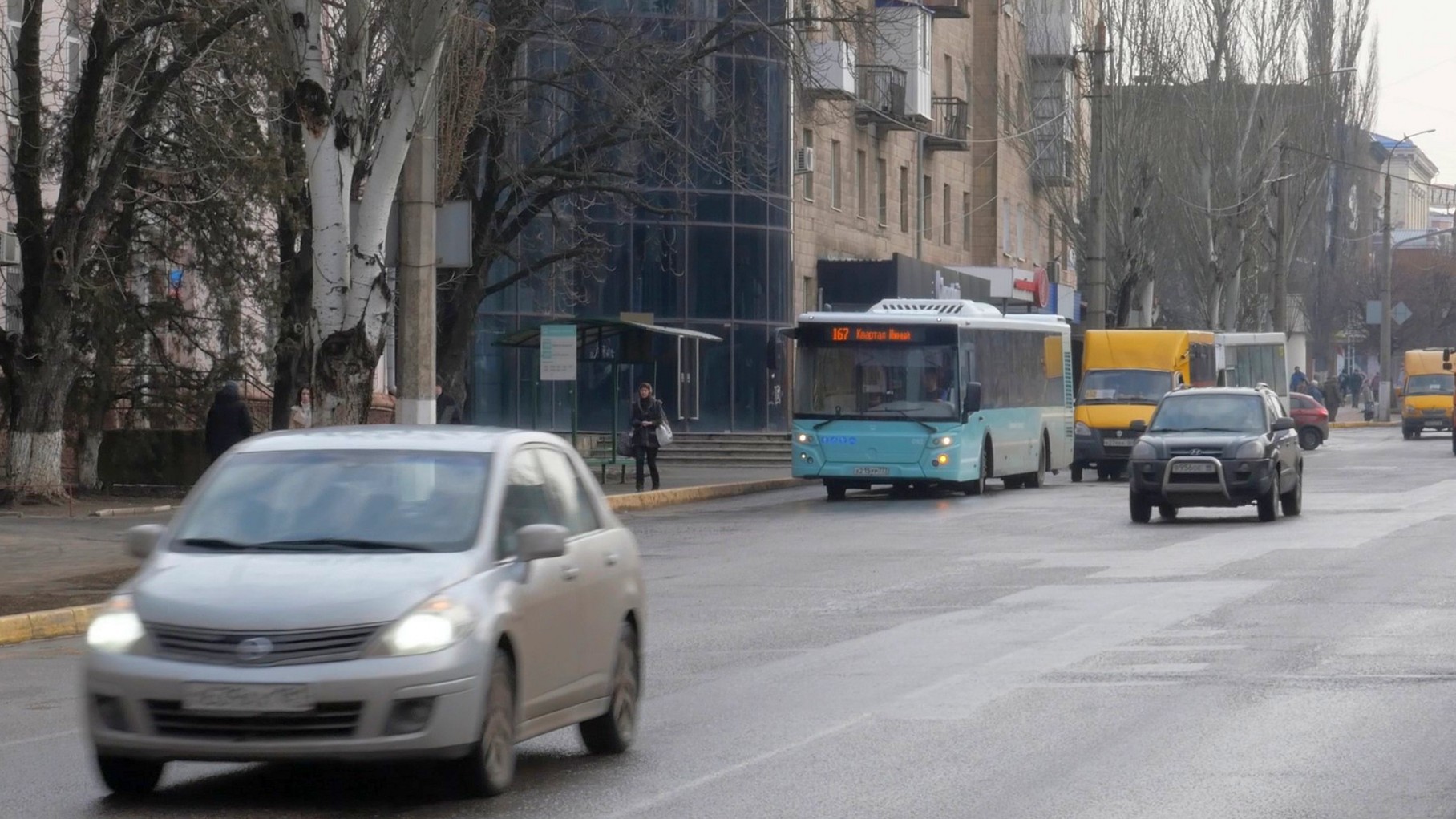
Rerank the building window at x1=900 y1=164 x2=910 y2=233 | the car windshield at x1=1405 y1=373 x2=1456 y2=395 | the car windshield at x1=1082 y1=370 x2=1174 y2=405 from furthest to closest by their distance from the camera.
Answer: the car windshield at x1=1405 y1=373 x2=1456 y2=395 → the building window at x1=900 y1=164 x2=910 y2=233 → the car windshield at x1=1082 y1=370 x2=1174 y2=405

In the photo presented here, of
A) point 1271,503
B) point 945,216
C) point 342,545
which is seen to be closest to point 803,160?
point 945,216

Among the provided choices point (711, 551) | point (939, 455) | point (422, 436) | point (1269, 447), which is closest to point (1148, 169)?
point (939, 455)

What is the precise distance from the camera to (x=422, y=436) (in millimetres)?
9312

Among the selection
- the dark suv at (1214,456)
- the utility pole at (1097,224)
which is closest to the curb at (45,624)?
the dark suv at (1214,456)

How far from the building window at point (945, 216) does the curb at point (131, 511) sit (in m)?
41.2

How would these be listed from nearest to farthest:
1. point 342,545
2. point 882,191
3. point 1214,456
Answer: point 342,545 → point 1214,456 → point 882,191

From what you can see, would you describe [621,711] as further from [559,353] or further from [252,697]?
[559,353]

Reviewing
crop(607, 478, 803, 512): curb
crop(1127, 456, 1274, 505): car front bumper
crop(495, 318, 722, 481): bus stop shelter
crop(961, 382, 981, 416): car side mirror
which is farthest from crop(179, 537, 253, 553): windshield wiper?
crop(961, 382, 981, 416): car side mirror

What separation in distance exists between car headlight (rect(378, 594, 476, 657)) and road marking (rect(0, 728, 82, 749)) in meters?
3.05

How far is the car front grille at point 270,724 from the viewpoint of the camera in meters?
7.84

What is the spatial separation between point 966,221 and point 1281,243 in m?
10.1

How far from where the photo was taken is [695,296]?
51.2 metres

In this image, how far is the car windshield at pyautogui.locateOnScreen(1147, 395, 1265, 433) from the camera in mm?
26922

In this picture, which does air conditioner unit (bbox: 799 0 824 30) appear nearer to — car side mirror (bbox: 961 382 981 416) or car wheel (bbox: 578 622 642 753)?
car side mirror (bbox: 961 382 981 416)
